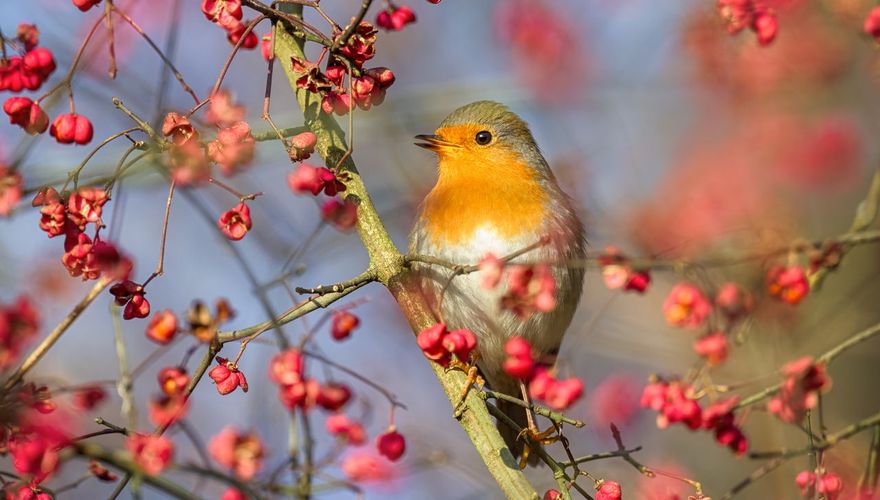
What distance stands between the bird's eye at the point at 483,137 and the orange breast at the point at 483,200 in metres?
0.08

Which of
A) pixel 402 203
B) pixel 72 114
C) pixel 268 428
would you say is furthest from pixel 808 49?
pixel 72 114

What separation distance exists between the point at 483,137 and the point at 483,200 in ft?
1.88

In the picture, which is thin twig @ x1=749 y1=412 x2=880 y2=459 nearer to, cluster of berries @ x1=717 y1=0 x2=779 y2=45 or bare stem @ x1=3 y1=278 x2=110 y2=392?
cluster of berries @ x1=717 y1=0 x2=779 y2=45

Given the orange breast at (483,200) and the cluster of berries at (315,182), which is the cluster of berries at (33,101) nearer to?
the cluster of berries at (315,182)

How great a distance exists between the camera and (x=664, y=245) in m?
6.16

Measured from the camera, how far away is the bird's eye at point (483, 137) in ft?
15.1

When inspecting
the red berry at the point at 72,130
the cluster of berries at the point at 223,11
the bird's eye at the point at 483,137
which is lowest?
the red berry at the point at 72,130

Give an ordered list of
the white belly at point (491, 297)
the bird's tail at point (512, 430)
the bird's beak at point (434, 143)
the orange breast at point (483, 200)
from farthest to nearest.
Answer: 1. the bird's beak at point (434, 143)
2. the bird's tail at point (512, 430)
3. the orange breast at point (483, 200)
4. the white belly at point (491, 297)

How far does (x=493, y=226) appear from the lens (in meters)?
4.02

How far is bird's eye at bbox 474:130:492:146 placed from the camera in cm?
459

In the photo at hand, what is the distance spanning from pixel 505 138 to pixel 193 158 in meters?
2.77

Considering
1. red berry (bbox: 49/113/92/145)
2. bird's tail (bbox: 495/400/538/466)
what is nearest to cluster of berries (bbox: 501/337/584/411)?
red berry (bbox: 49/113/92/145)

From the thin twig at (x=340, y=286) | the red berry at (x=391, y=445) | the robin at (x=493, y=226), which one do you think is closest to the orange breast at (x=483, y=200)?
the robin at (x=493, y=226)

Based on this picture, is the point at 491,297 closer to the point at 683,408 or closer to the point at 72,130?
the point at 683,408
